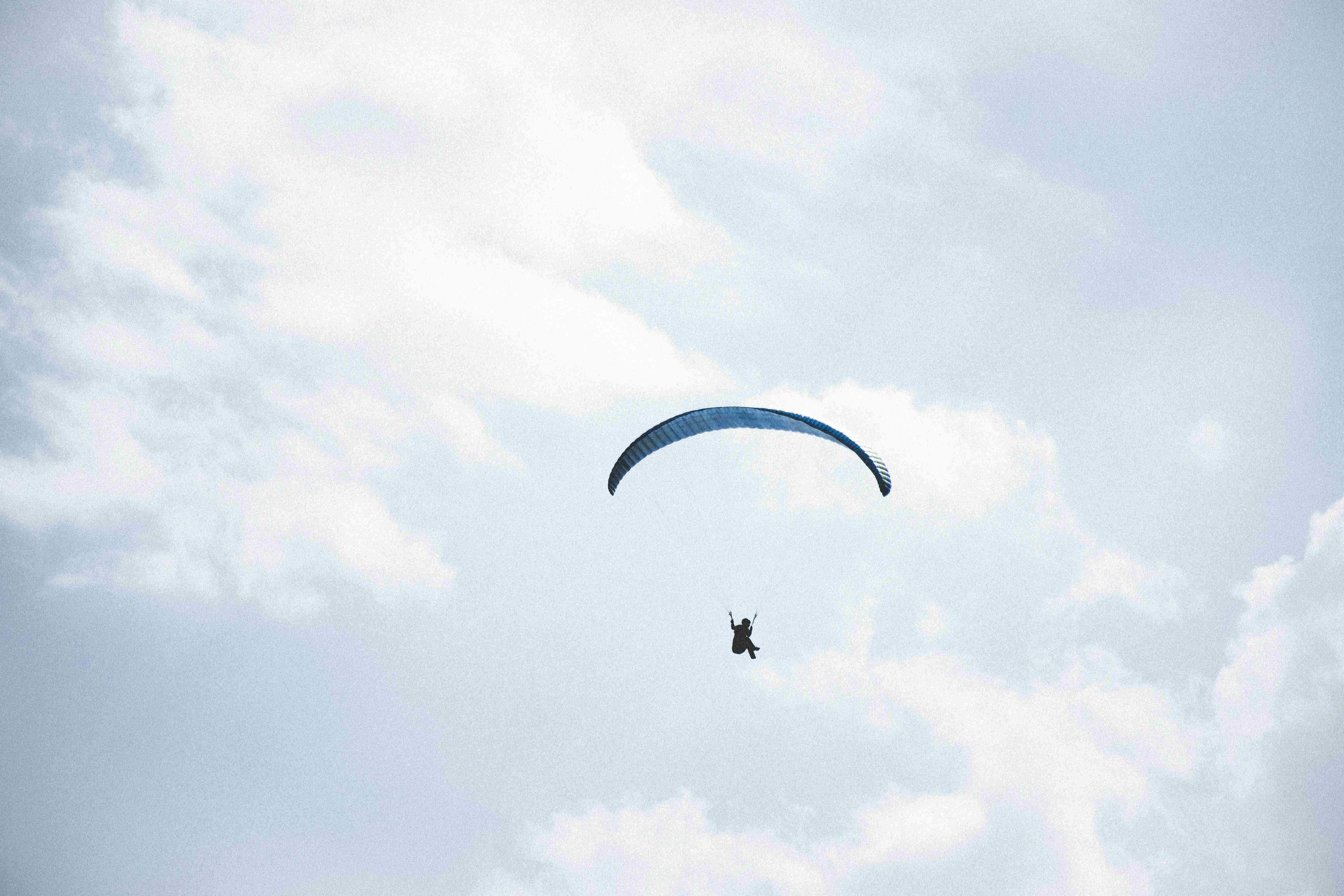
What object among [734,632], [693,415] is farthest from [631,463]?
[734,632]

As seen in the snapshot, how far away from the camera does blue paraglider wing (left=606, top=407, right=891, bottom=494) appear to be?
3591 cm

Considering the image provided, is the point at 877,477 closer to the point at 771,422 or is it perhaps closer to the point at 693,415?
the point at 771,422

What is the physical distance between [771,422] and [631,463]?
4.71 m

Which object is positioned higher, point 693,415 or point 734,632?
point 693,415

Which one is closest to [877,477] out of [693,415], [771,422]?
[771,422]

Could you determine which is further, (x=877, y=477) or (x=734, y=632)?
Result: (x=734, y=632)

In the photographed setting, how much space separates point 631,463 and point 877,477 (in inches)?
309

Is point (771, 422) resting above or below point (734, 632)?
above

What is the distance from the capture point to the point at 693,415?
36344mm

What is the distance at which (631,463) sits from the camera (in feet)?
122

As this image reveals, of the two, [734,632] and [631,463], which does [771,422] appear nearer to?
[631,463]

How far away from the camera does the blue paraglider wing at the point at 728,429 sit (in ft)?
118

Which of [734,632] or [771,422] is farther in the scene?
[734,632]

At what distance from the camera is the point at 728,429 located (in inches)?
1469
